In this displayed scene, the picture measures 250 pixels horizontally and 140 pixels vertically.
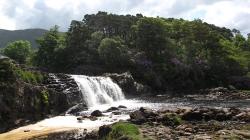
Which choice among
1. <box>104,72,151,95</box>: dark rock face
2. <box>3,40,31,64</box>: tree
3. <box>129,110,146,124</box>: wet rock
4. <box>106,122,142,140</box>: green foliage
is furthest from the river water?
<box>3,40,31,64</box>: tree

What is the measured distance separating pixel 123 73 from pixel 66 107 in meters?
28.9

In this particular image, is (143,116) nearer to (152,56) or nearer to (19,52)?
(152,56)

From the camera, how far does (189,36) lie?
103 m

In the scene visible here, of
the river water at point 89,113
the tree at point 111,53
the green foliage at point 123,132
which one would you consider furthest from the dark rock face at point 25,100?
the tree at point 111,53

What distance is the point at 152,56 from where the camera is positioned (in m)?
97.6

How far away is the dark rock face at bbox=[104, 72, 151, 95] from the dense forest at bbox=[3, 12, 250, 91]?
15.9 ft

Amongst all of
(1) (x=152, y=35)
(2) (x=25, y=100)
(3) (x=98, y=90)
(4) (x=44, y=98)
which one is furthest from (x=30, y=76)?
(1) (x=152, y=35)

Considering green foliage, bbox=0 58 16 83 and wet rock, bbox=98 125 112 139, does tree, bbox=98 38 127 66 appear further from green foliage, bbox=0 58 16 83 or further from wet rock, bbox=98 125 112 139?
wet rock, bbox=98 125 112 139

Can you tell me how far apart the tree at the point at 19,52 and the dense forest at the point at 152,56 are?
8.07 m

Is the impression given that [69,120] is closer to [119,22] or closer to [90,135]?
[90,135]

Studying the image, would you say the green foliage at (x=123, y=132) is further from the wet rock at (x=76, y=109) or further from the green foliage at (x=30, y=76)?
the green foliage at (x=30, y=76)

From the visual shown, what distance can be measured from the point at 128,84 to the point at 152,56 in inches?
742

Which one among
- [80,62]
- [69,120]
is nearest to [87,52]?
[80,62]

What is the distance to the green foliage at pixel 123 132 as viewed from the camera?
98.0 ft
